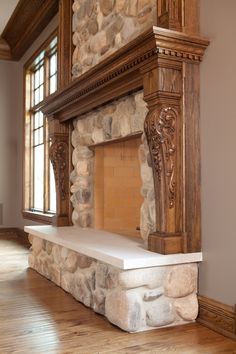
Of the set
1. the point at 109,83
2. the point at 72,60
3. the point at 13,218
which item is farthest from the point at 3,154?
the point at 109,83

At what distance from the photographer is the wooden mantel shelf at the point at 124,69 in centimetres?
245

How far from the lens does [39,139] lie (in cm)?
626

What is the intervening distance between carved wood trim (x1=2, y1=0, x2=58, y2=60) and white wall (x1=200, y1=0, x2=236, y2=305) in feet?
9.86

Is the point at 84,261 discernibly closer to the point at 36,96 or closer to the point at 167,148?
the point at 167,148

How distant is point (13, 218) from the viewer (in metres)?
6.99

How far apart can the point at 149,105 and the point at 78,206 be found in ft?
5.58

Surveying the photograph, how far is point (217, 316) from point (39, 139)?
452cm

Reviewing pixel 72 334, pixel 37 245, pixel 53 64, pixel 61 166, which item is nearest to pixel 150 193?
pixel 72 334

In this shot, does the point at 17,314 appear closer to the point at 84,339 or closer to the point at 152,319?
the point at 84,339

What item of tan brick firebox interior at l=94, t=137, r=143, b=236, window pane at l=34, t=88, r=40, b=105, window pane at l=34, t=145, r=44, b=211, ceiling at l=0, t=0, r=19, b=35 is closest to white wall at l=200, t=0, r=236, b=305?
tan brick firebox interior at l=94, t=137, r=143, b=236

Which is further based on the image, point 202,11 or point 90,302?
point 90,302

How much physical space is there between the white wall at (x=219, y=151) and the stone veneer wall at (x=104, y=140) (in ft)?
1.45

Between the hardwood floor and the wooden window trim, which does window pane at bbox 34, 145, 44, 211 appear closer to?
the wooden window trim

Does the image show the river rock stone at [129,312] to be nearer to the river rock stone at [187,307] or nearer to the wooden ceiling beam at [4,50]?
the river rock stone at [187,307]
